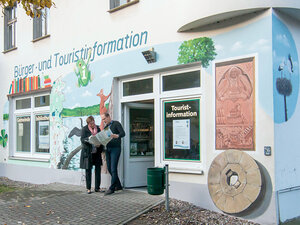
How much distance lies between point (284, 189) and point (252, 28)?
9.42 ft

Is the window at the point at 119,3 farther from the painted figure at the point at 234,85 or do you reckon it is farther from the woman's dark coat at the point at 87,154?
the painted figure at the point at 234,85

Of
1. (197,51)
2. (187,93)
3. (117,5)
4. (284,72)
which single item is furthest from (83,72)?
(284,72)

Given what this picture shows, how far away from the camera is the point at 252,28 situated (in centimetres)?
648

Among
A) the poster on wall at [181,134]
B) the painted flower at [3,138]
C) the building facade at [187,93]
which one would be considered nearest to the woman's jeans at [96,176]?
the building facade at [187,93]

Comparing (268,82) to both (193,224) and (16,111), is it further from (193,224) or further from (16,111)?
(16,111)

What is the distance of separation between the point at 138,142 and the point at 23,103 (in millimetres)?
5790

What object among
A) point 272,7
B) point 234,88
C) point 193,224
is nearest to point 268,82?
point 234,88

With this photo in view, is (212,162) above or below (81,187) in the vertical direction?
above

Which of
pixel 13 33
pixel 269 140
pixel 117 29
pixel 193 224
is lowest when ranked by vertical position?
pixel 193 224

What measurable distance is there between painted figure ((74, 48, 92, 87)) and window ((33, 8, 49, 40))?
2.41 metres

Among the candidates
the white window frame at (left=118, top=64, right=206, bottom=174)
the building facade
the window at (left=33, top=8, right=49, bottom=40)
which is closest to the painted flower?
the building facade

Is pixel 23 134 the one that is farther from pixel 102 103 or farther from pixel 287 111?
pixel 287 111

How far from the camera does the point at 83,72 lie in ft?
32.4

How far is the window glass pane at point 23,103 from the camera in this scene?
1264 cm
